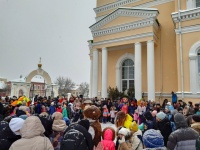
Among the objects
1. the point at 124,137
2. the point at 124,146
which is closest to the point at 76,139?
the point at 124,146

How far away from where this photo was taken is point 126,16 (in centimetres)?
1738

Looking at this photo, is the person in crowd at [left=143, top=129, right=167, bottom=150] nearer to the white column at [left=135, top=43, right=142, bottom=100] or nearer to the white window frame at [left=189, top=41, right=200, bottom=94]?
the white window frame at [left=189, top=41, right=200, bottom=94]

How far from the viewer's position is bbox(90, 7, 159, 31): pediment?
52.3ft

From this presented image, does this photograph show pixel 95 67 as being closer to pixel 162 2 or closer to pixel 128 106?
pixel 128 106

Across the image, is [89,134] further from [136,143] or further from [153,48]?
→ [153,48]

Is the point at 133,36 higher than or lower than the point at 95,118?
higher

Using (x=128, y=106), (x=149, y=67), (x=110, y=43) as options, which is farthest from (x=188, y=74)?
(x=110, y=43)

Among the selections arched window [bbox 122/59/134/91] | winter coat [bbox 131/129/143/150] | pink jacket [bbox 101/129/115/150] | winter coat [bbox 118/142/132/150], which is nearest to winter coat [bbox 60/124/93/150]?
winter coat [bbox 118/142/132/150]

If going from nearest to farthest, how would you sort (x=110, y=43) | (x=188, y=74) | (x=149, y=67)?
(x=188, y=74), (x=149, y=67), (x=110, y=43)

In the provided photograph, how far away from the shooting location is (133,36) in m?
16.7

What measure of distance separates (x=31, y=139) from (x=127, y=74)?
1759 centimetres

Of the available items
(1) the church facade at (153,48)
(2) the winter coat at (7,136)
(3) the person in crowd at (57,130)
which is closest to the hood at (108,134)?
(3) the person in crowd at (57,130)

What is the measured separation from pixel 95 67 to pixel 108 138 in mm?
15123

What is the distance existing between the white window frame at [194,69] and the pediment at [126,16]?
4127 millimetres
